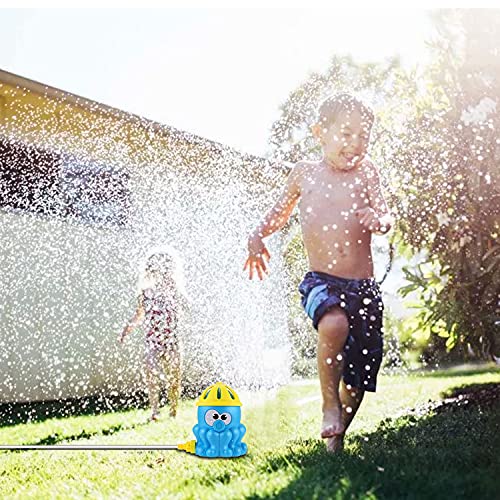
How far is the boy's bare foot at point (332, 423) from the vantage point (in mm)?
1117

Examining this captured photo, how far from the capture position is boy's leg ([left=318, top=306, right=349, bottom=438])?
3.77 ft

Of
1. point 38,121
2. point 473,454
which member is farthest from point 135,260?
point 473,454

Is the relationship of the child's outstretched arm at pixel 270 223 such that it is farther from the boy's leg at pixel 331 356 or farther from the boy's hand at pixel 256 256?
the boy's leg at pixel 331 356

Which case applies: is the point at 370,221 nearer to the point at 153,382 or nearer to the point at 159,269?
the point at 153,382

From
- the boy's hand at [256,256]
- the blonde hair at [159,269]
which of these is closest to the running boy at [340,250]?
the boy's hand at [256,256]

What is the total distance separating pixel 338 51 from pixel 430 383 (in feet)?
3.92

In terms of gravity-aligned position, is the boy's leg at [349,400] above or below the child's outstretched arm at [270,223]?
below

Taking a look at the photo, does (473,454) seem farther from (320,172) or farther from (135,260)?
(135,260)

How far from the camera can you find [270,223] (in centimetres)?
133

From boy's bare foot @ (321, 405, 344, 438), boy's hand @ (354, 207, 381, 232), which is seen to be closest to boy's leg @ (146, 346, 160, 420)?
boy's bare foot @ (321, 405, 344, 438)

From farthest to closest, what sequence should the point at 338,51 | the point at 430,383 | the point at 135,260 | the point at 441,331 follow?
the point at 135,260
the point at 430,383
the point at 338,51
the point at 441,331

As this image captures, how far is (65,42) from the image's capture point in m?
2.01

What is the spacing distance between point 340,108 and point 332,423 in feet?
1.73

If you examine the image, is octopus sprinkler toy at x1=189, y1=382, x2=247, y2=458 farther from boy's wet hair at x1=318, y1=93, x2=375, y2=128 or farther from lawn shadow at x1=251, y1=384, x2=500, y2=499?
boy's wet hair at x1=318, y1=93, x2=375, y2=128
